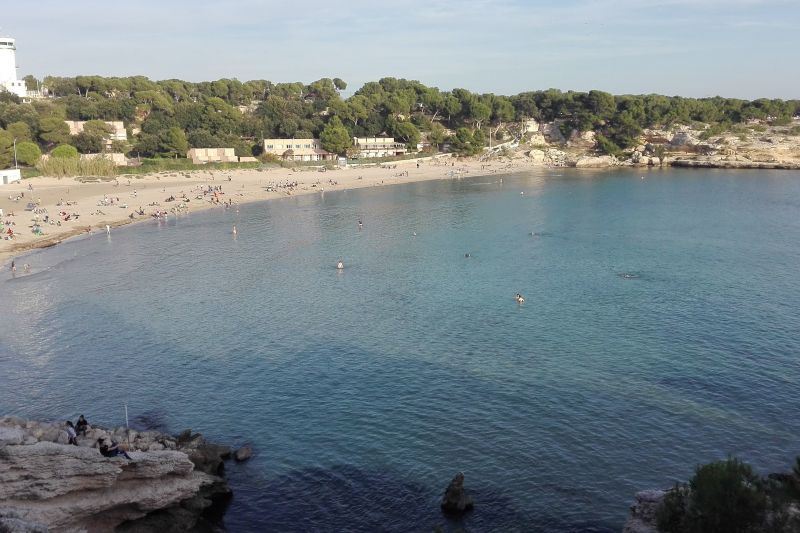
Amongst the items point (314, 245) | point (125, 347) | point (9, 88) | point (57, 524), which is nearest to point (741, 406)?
point (57, 524)

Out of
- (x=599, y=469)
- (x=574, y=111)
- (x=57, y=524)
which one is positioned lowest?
(x=599, y=469)

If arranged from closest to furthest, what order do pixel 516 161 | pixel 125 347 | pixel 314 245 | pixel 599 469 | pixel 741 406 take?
1. pixel 599 469
2. pixel 741 406
3. pixel 125 347
4. pixel 314 245
5. pixel 516 161

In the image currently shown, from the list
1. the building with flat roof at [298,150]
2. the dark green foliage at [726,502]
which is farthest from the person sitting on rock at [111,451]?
the building with flat roof at [298,150]

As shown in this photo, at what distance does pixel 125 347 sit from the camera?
32750 millimetres

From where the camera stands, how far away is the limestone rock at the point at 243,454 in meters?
22.1

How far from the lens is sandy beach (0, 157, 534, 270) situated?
210 feet

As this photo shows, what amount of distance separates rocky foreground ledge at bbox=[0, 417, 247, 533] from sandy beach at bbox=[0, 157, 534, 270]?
3840 cm

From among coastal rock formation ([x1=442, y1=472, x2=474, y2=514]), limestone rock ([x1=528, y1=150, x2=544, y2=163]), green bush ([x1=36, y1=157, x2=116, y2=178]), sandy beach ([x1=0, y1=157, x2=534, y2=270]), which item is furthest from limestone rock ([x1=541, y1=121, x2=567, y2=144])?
coastal rock formation ([x1=442, y1=472, x2=474, y2=514])

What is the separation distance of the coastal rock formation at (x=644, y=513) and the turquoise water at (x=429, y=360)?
80.1 inches

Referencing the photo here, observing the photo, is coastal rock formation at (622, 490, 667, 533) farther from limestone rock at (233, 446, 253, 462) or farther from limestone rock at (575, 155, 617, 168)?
limestone rock at (575, 155, 617, 168)

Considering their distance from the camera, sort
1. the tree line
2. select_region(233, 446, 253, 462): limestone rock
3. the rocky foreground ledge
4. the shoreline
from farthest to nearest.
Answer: the tree line, the shoreline, select_region(233, 446, 253, 462): limestone rock, the rocky foreground ledge

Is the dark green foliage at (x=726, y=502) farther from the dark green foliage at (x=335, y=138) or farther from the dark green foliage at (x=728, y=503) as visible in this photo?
the dark green foliage at (x=335, y=138)

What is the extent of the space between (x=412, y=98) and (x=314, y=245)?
96.5 m

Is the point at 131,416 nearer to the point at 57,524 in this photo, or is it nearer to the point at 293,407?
the point at 293,407
